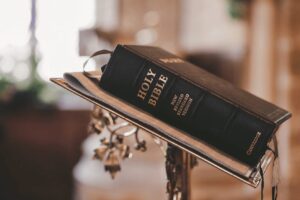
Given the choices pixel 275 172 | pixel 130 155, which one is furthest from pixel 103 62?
pixel 275 172

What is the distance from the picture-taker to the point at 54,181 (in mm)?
4691

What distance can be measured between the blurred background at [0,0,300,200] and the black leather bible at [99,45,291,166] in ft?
7.10

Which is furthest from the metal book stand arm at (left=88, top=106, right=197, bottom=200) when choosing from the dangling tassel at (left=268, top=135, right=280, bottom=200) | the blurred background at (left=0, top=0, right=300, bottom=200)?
the blurred background at (left=0, top=0, right=300, bottom=200)

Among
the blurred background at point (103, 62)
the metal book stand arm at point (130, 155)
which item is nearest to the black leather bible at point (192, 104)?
the metal book stand arm at point (130, 155)

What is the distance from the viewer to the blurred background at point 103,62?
3.20m

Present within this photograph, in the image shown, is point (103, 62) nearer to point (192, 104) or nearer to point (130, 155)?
point (130, 155)

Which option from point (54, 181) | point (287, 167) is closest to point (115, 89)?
point (287, 167)

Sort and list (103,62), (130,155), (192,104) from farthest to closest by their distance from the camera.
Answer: (103,62) < (130,155) < (192,104)

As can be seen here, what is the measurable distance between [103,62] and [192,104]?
3.19 m

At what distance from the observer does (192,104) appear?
2.48 feet

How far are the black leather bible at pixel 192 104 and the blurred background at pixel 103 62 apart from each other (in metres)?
2.16

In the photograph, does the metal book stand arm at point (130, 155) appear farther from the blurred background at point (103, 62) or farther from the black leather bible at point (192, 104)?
the blurred background at point (103, 62)

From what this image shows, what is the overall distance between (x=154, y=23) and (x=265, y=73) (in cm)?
257

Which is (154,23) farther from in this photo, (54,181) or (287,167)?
(287,167)
